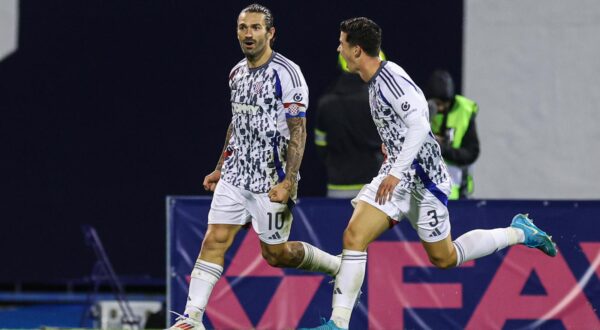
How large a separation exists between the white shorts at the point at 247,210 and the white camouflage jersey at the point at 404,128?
0.70m

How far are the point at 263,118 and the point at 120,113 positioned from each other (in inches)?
195

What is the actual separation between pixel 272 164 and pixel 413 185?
0.83 meters

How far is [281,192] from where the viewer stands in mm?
8164

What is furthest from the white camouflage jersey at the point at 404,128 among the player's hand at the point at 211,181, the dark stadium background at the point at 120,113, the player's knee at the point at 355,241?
the dark stadium background at the point at 120,113

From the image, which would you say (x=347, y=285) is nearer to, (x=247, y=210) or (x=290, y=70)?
(x=247, y=210)

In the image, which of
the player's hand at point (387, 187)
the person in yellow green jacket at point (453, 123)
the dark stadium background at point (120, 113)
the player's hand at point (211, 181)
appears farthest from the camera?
the dark stadium background at point (120, 113)

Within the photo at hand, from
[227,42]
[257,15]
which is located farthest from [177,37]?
[257,15]

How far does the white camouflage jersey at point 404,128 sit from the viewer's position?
7941 mm

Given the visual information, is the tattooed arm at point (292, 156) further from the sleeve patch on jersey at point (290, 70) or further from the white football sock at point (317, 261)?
the white football sock at point (317, 261)

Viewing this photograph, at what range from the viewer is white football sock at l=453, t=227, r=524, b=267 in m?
8.70

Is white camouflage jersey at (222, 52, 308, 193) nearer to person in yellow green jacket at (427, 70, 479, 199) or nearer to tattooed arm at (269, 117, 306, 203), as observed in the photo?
tattooed arm at (269, 117, 306, 203)

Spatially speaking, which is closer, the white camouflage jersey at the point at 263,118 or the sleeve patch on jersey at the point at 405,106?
the sleeve patch on jersey at the point at 405,106

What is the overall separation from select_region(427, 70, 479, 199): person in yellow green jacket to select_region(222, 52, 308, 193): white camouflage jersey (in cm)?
274

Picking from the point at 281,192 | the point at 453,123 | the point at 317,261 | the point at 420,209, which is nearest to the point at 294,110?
the point at 281,192
